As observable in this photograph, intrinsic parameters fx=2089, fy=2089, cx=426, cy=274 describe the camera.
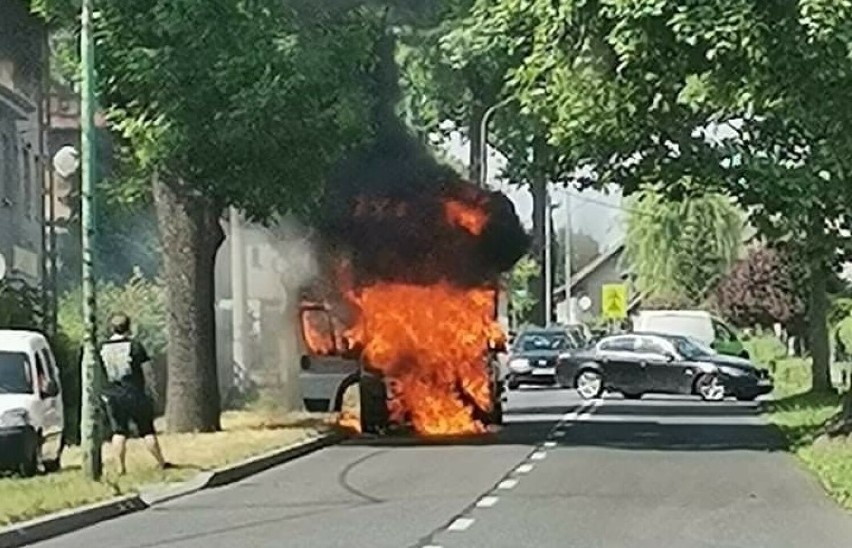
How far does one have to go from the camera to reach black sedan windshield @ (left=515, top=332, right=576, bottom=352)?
190ft

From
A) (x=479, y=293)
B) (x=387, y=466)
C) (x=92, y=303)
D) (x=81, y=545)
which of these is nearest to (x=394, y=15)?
(x=479, y=293)

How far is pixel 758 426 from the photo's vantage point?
35.4m

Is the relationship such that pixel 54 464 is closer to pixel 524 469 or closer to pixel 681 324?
pixel 524 469

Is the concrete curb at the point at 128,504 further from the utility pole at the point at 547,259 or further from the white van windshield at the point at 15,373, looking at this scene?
the utility pole at the point at 547,259

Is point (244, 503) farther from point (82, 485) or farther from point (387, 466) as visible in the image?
point (387, 466)

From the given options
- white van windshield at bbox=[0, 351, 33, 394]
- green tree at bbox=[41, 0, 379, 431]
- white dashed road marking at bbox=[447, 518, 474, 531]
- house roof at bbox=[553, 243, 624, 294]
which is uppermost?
house roof at bbox=[553, 243, 624, 294]

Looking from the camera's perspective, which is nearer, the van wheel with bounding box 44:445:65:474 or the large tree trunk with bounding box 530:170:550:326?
the van wheel with bounding box 44:445:65:474

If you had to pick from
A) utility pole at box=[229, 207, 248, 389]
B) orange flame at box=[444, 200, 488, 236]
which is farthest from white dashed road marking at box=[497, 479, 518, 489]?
utility pole at box=[229, 207, 248, 389]

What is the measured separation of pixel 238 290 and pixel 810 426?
11856 mm

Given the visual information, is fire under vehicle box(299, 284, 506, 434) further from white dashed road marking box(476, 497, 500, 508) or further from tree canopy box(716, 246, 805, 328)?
tree canopy box(716, 246, 805, 328)

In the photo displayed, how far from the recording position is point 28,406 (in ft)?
78.4

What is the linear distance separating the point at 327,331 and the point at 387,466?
32.6 feet

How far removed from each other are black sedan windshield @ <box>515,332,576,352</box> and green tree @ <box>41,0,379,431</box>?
2780 centimetres

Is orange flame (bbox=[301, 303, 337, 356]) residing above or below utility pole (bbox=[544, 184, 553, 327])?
below
